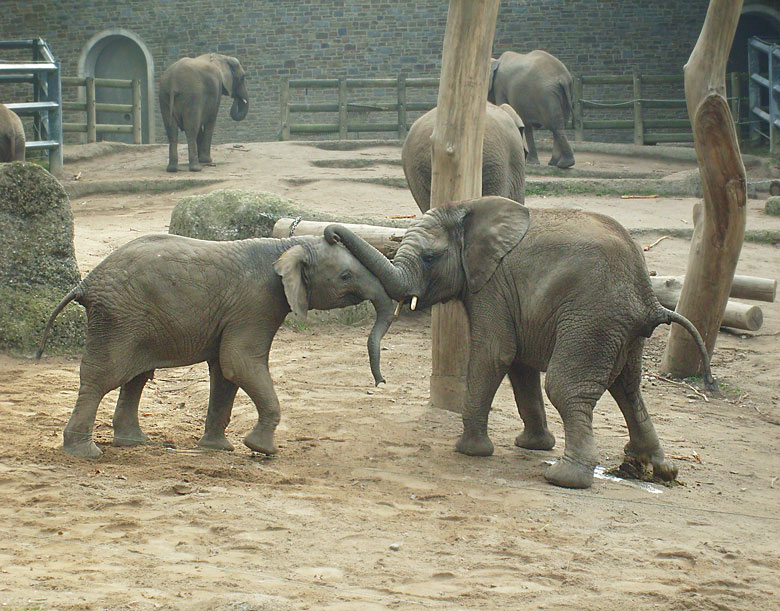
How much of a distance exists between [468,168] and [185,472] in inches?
121

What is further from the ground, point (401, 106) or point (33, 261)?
point (401, 106)

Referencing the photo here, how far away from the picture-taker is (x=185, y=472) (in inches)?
208

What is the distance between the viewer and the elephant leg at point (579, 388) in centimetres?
577

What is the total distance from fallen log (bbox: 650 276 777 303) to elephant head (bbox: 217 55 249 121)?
12321 millimetres

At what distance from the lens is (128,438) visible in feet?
19.4

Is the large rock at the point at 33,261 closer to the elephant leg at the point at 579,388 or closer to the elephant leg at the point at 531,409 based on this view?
the elephant leg at the point at 531,409

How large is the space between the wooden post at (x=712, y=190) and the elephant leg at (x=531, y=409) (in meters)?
2.68

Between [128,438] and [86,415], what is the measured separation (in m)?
0.44

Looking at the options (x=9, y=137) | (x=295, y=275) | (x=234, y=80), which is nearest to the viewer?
(x=295, y=275)

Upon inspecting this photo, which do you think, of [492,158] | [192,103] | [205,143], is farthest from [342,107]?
[492,158]

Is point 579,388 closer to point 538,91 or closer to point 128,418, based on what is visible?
point 128,418

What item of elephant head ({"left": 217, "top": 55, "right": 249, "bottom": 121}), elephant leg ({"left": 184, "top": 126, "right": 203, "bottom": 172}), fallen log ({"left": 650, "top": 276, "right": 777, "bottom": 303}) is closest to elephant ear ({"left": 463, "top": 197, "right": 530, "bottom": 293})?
fallen log ({"left": 650, "top": 276, "right": 777, "bottom": 303})

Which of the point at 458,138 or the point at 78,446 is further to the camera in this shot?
the point at 458,138

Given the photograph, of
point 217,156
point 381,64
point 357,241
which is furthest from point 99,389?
point 381,64
